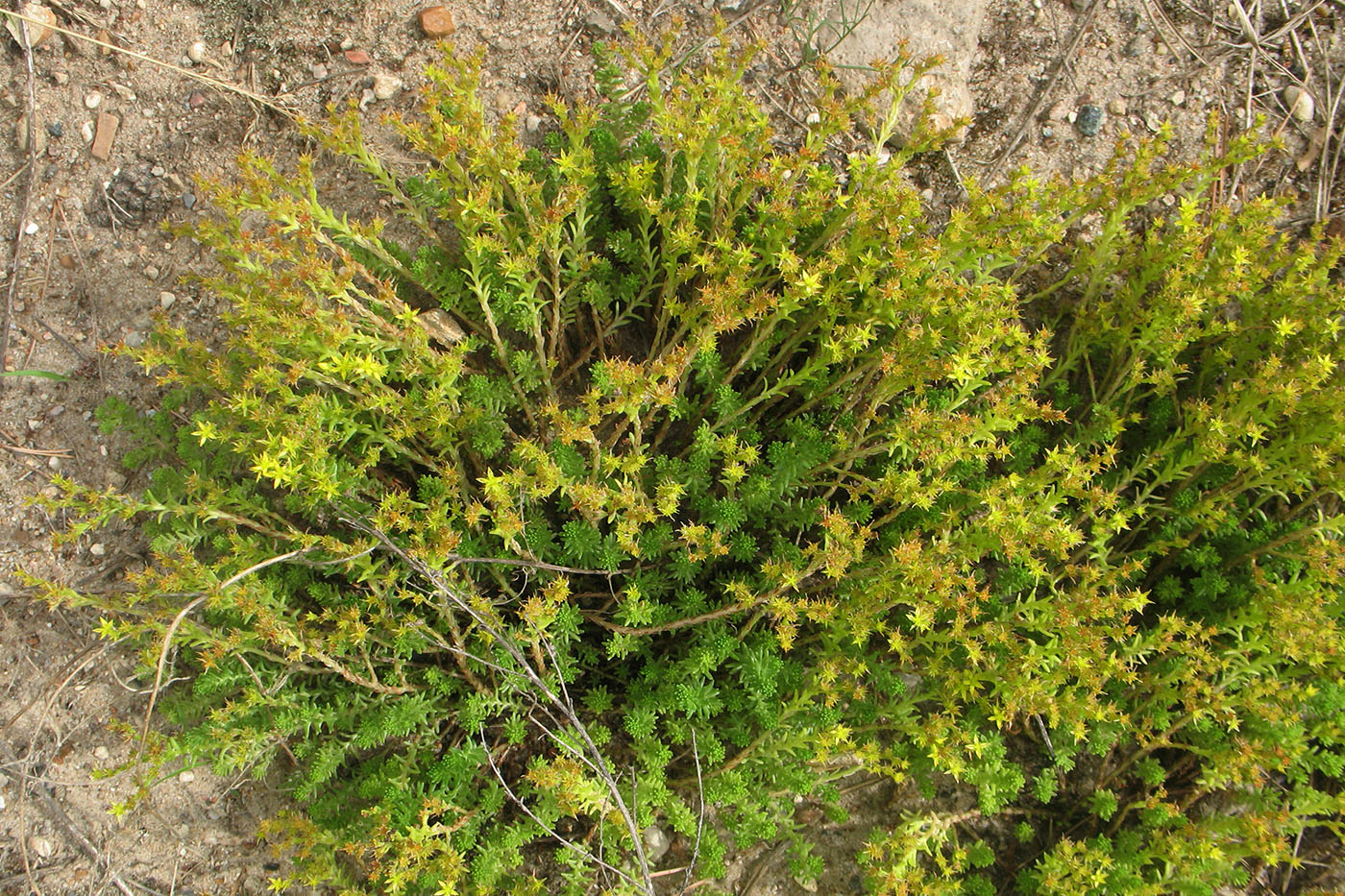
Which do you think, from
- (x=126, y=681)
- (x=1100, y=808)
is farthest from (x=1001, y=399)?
(x=126, y=681)

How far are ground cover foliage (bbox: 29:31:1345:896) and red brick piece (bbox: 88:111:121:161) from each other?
60cm

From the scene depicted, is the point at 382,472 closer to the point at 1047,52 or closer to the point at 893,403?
the point at 893,403

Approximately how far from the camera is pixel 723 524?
3150 mm

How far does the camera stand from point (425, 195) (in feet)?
11.4

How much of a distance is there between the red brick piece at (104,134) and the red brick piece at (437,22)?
145cm

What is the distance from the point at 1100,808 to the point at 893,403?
1.79 m

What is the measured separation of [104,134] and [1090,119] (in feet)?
15.0

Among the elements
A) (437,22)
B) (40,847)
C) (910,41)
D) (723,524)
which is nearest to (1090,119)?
(910,41)

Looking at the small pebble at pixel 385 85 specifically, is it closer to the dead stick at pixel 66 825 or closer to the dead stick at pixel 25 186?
the dead stick at pixel 25 186

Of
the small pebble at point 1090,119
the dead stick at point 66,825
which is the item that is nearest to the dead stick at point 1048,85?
the small pebble at point 1090,119

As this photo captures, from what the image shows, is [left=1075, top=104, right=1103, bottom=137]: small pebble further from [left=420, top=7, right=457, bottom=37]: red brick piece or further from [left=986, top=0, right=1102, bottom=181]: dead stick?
[left=420, top=7, right=457, bottom=37]: red brick piece

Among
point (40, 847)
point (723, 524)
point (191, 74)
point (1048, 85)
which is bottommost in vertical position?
→ point (40, 847)

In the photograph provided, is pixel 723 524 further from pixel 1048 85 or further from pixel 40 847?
pixel 40 847

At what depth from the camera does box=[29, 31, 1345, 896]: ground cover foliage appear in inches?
112
